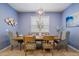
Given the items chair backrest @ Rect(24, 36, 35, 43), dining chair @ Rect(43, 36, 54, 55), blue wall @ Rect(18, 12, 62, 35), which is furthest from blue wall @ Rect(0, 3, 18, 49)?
dining chair @ Rect(43, 36, 54, 55)

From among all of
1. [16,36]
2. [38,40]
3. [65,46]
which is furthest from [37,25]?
[65,46]

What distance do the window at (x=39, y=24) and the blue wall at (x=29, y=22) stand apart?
3.0 inches

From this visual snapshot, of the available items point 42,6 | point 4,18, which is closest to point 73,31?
point 42,6

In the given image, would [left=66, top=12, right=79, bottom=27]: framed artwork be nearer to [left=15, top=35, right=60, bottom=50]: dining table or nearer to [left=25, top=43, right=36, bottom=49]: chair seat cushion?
[left=15, top=35, right=60, bottom=50]: dining table

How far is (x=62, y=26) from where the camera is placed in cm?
299

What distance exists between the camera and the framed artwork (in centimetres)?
294

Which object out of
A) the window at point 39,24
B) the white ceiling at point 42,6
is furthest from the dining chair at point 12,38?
the white ceiling at point 42,6

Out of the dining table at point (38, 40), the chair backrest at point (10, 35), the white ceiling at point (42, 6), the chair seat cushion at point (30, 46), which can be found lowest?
the chair seat cushion at point (30, 46)

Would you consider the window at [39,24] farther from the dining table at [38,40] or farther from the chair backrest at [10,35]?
the chair backrest at [10,35]

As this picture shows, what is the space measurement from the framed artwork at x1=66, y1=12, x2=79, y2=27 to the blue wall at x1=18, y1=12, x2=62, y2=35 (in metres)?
0.18

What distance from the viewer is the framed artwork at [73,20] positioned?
294 cm

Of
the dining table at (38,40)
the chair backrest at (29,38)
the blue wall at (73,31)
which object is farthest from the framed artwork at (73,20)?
the chair backrest at (29,38)

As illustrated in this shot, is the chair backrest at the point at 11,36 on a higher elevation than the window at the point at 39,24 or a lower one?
lower

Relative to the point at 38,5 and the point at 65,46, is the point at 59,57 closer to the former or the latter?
the point at 65,46
